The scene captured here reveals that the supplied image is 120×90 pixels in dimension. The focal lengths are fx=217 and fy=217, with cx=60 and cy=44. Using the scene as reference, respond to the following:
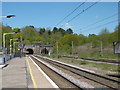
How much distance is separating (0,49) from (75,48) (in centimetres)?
5113

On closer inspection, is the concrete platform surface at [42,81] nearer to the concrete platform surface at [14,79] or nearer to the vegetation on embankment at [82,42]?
the concrete platform surface at [14,79]

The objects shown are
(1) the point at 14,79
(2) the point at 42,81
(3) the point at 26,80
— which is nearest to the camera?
(2) the point at 42,81

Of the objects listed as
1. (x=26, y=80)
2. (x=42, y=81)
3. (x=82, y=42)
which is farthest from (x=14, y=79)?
(x=82, y=42)

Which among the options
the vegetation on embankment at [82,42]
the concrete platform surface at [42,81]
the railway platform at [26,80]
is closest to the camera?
the concrete platform surface at [42,81]

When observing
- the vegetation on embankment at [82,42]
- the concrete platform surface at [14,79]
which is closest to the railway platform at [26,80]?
the concrete platform surface at [14,79]

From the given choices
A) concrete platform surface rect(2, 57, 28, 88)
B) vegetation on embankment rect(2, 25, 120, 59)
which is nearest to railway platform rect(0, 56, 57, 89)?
concrete platform surface rect(2, 57, 28, 88)

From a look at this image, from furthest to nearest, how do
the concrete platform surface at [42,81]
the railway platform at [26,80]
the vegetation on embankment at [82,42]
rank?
the vegetation on embankment at [82,42]
the railway platform at [26,80]
the concrete platform surface at [42,81]

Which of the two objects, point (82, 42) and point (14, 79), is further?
point (82, 42)

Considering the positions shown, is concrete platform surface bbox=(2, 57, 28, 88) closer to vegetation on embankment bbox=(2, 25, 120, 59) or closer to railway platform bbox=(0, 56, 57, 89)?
railway platform bbox=(0, 56, 57, 89)

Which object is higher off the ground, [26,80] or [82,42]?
[82,42]

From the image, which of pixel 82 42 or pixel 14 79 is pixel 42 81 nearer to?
pixel 14 79

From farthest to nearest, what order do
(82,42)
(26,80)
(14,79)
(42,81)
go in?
(82,42) → (14,79) → (26,80) → (42,81)

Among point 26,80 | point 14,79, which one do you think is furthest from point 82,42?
point 26,80

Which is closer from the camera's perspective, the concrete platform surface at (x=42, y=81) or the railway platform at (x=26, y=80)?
the concrete platform surface at (x=42, y=81)
